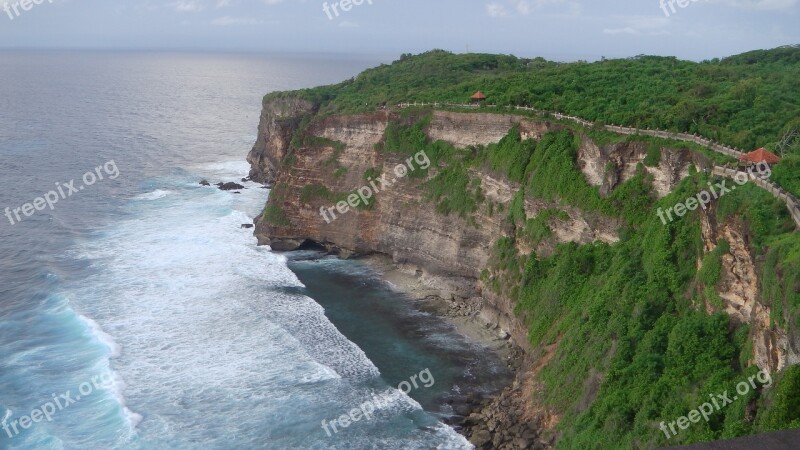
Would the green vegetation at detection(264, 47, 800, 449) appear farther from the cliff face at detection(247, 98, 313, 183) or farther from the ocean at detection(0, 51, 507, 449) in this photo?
the cliff face at detection(247, 98, 313, 183)

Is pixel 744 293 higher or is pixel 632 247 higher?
pixel 744 293

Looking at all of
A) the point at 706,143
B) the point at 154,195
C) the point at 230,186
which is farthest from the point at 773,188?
the point at 154,195

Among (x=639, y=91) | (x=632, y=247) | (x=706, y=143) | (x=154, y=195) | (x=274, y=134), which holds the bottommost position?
(x=154, y=195)

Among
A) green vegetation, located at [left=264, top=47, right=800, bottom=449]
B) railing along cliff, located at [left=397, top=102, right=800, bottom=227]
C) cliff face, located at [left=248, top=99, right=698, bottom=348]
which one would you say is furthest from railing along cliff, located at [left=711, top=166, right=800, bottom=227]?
cliff face, located at [left=248, top=99, right=698, bottom=348]

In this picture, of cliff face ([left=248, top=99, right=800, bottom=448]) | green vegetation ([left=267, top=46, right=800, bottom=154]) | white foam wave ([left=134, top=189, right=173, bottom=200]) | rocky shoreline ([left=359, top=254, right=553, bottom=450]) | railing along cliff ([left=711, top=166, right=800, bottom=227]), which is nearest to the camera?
railing along cliff ([left=711, top=166, right=800, bottom=227])

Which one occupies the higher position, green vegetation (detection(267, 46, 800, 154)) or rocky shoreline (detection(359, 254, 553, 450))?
green vegetation (detection(267, 46, 800, 154))

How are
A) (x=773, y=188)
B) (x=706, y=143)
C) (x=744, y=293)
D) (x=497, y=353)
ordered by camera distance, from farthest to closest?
(x=497, y=353)
(x=706, y=143)
(x=773, y=188)
(x=744, y=293)

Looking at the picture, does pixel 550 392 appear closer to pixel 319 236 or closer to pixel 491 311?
pixel 491 311

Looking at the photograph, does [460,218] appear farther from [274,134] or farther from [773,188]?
[274,134]

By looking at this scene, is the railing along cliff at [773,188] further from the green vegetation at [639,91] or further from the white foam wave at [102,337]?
the white foam wave at [102,337]
